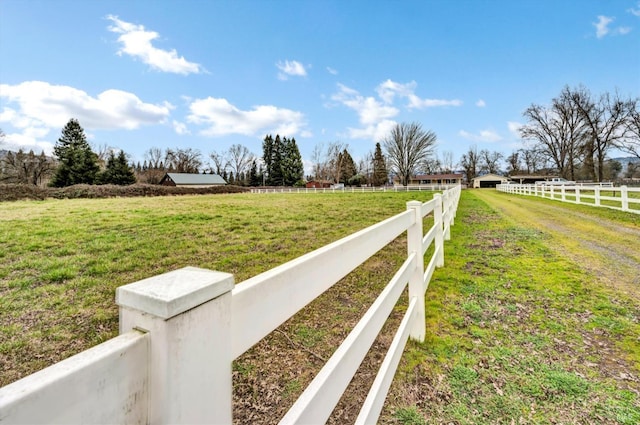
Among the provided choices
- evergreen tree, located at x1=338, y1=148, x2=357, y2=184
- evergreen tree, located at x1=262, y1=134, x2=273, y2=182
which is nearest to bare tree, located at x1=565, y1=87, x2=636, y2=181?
evergreen tree, located at x1=338, y1=148, x2=357, y2=184

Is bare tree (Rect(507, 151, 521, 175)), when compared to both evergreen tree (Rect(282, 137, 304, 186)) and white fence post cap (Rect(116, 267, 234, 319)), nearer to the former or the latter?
evergreen tree (Rect(282, 137, 304, 186))

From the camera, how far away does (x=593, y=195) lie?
14.0 m

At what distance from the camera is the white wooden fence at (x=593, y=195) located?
965 centimetres

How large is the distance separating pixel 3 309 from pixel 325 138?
228 ft

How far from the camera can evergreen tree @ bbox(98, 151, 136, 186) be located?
141 feet

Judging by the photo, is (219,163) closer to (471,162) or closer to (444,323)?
(471,162)

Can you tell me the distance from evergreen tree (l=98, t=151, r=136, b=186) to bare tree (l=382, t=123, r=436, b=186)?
43286mm

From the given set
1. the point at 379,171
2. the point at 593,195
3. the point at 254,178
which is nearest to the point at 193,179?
the point at 254,178

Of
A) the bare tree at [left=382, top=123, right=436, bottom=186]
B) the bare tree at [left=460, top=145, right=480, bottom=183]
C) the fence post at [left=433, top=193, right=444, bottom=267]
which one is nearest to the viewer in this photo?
the fence post at [left=433, top=193, right=444, bottom=267]

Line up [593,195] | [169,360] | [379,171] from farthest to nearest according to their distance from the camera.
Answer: [379,171]
[593,195]
[169,360]

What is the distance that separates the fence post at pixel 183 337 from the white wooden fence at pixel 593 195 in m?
12.5

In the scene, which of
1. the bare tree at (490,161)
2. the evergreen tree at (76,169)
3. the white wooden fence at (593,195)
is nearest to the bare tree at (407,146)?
the white wooden fence at (593,195)

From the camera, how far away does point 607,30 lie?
87.6 feet

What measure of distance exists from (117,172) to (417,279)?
52.3 meters
